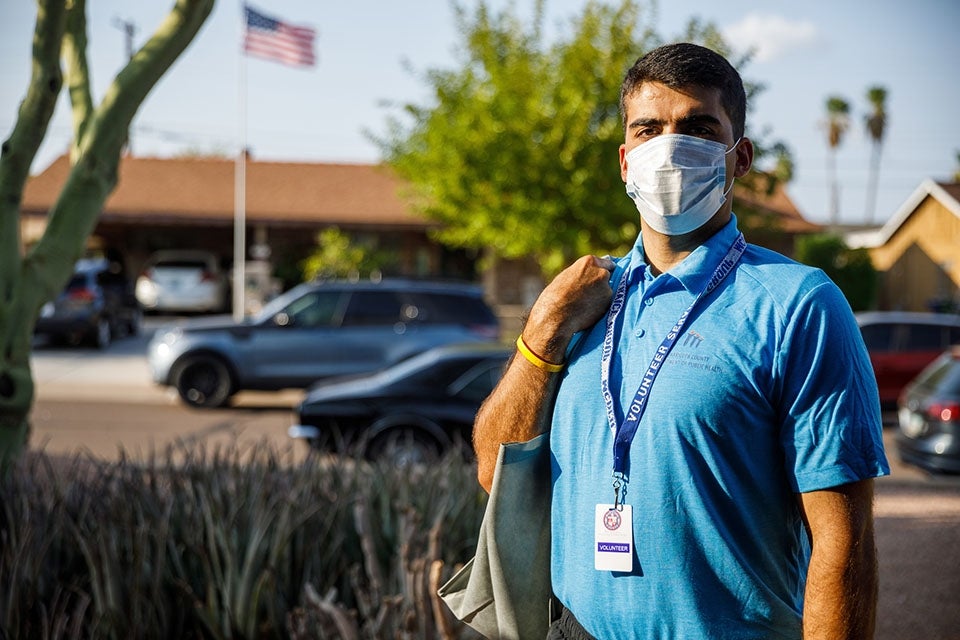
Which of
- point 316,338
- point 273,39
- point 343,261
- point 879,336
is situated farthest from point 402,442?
point 343,261

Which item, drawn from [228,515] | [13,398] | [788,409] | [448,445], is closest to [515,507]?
[788,409]

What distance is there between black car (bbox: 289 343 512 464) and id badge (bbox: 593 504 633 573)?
722 centimetres

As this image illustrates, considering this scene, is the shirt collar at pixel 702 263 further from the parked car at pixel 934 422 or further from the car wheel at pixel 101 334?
the car wheel at pixel 101 334

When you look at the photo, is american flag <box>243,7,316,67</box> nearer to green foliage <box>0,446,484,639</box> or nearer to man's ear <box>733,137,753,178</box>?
green foliage <box>0,446,484,639</box>

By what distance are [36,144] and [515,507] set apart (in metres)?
3.94

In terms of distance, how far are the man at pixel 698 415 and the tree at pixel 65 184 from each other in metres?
3.77

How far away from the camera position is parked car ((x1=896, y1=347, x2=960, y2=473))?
9914 mm

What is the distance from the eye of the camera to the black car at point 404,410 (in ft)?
30.9

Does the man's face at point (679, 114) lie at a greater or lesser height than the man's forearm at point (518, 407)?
greater

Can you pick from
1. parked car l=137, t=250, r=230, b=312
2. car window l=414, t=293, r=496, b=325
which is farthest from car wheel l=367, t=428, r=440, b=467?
parked car l=137, t=250, r=230, b=312

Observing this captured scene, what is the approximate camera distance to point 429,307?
1495cm

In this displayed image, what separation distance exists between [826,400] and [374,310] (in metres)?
13.3

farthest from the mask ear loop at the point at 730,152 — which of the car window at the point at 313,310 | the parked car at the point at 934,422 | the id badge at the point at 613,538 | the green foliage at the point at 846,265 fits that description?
the green foliage at the point at 846,265

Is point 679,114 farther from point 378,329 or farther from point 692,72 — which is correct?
point 378,329
